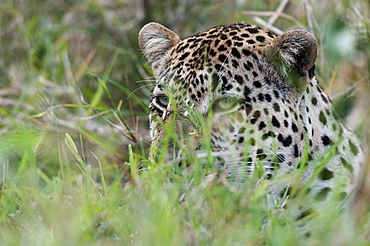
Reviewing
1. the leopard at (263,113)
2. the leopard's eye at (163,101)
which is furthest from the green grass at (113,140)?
the leopard's eye at (163,101)

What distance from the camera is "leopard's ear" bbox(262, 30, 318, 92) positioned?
3.55 metres

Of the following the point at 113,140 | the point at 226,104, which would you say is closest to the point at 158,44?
the point at 226,104

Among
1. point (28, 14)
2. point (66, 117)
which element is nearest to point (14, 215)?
point (66, 117)

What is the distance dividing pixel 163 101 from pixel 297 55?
91 cm

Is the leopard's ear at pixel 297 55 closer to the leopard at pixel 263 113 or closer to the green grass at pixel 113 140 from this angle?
the leopard at pixel 263 113

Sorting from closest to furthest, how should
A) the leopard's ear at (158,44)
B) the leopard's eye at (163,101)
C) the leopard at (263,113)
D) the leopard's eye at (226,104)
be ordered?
the leopard at (263,113)
the leopard's eye at (226,104)
the leopard's eye at (163,101)
the leopard's ear at (158,44)

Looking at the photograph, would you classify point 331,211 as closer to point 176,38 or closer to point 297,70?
point 297,70

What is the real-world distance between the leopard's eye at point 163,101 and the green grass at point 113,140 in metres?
0.31

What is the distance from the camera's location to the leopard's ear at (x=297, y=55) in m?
3.55

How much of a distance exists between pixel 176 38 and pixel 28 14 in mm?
3032

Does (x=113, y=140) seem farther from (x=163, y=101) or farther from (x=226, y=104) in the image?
(x=226, y=104)

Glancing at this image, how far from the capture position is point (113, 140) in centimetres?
550

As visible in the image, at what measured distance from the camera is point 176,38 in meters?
4.31

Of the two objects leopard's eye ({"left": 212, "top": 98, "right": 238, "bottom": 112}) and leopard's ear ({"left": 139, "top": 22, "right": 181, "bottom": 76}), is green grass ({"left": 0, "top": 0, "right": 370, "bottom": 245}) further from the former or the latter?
leopard's eye ({"left": 212, "top": 98, "right": 238, "bottom": 112})
